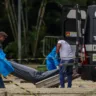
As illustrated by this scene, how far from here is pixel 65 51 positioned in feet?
40.6

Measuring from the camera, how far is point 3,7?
30.3 m

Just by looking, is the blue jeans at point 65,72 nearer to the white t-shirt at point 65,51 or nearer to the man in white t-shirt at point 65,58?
the man in white t-shirt at point 65,58

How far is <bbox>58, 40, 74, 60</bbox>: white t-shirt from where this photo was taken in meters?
12.4

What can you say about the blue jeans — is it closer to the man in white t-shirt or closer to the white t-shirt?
the man in white t-shirt

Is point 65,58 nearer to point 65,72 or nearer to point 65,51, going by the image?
point 65,51

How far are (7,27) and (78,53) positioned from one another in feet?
60.4

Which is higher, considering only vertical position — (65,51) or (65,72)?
(65,51)

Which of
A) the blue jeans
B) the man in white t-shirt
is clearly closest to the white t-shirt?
the man in white t-shirt

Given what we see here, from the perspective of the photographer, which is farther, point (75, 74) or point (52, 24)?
point (52, 24)

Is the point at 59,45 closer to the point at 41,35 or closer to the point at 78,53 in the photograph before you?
the point at 78,53

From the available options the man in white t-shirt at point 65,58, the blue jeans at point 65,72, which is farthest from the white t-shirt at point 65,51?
the blue jeans at point 65,72

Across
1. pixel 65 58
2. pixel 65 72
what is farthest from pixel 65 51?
pixel 65 72

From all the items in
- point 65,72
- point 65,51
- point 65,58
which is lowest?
point 65,72

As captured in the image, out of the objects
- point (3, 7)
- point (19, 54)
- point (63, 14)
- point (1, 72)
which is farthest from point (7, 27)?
point (1, 72)
